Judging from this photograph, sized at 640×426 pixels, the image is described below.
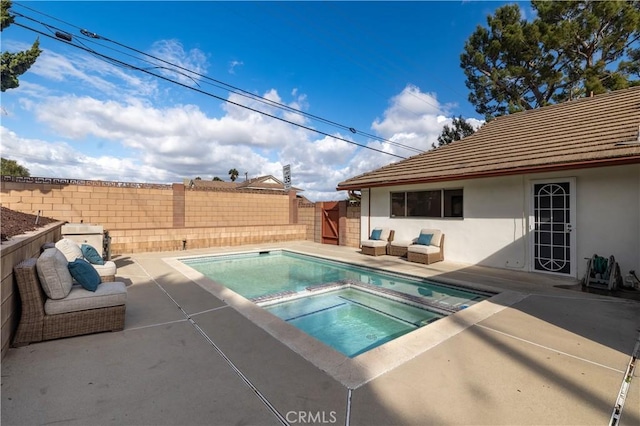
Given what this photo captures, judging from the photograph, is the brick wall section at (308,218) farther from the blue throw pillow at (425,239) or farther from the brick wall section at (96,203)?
the brick wall section at (96,203)

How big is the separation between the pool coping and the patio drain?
1.36 metres

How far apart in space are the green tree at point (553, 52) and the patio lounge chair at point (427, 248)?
9642mm

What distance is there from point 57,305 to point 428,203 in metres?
9.05

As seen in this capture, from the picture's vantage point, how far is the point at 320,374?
249 cm

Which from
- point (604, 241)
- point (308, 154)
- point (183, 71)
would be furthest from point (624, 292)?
point (308, 154)

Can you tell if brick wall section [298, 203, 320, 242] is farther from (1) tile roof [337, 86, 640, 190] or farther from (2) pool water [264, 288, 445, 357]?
(2) pool water [264, 288, 445, 357]

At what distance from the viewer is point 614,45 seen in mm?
Answer: 12148

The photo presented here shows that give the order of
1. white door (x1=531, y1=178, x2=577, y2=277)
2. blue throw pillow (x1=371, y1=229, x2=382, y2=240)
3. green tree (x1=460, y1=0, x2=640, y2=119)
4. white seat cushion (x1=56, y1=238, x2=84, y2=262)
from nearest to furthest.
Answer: white seat cushion (x1=56, y1=238, x2=84, y2=262) < white door (x1=531, y1=178, x2=577, y2=277) < blue throw pillow (x1=371, y1=229, x2=382, y2=240) < green tree (x1=460, y1=0, x2=640, y2=119)

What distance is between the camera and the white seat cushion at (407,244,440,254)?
8.12 metres

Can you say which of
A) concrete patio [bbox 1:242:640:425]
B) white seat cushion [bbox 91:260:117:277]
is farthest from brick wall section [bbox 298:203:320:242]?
concrete patio [bbox 1:242:640:425]

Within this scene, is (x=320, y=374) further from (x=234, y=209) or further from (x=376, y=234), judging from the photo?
(x=234, y=209)

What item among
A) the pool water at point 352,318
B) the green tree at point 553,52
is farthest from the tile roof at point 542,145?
the green tree at point 553,52

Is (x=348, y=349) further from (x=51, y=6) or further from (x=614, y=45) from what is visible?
(x=614, y=45)

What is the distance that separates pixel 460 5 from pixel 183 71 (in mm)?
11960
